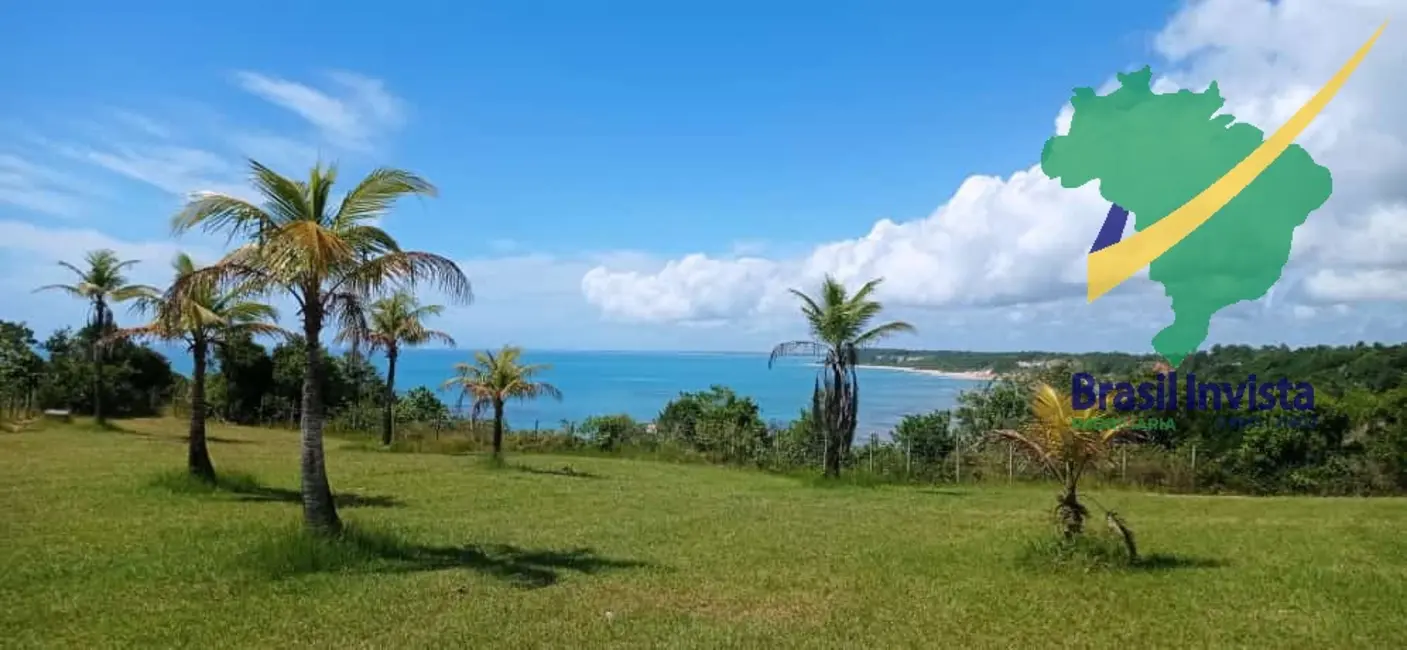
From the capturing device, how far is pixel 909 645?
233 inches

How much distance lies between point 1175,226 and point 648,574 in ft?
35.3

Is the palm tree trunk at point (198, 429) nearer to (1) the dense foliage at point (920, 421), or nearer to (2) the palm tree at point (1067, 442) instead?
(1) the dense foliage at point (920, 421)

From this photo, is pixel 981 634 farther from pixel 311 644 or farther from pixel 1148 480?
pixel 1148 480

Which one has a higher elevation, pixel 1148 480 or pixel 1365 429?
pixel 1365 429

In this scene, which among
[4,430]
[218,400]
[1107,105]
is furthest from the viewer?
[218,400]

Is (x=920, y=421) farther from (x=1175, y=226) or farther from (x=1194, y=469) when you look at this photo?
(x=1175, y=226)

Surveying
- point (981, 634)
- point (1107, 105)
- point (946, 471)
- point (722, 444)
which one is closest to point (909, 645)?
point (981, 634)

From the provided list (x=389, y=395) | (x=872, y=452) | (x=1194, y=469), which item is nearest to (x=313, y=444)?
(x=872, y=452)

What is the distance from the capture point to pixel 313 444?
29.3 ft

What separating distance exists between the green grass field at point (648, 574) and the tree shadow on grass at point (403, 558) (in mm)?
33

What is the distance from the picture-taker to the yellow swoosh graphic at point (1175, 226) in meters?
13.7

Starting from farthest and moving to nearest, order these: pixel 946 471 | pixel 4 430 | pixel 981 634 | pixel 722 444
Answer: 1. pixel 722 444
2. pixel 4 430
3. pixel 946 471
4. pixel 981 634

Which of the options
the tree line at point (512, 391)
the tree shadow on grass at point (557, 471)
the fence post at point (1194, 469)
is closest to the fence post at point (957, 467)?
the tree line at point (512, 391)

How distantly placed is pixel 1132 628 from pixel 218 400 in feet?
101
